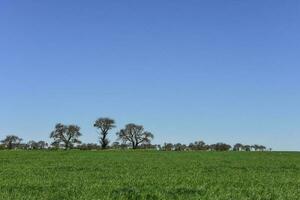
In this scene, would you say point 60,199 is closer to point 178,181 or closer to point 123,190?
point 123,190

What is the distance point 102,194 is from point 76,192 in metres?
1.23

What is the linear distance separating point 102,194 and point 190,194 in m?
3.46

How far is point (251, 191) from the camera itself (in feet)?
72.1

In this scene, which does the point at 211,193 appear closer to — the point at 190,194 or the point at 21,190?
the point at 190,194

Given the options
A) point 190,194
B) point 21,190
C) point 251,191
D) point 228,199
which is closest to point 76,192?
point 21,190

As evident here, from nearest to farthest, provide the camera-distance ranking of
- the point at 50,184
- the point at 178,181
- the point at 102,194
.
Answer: the point at 102,194, the point at 50,184, the point at 178,181

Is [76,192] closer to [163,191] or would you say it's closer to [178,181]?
[163,191]

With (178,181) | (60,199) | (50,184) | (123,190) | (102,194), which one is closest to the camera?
(60,199)

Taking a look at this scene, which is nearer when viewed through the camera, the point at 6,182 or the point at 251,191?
the point at 251,191

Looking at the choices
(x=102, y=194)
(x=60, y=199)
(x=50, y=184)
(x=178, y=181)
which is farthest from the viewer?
(x=178, y=181)

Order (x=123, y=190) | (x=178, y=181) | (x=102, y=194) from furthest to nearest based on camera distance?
(x=178, y=181) → (x=123, y=190) → (x=102, y=194)

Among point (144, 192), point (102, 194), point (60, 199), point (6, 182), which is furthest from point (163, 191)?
point (6, 182)

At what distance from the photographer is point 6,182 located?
24578mm

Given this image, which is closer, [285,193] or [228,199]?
[228,199]
